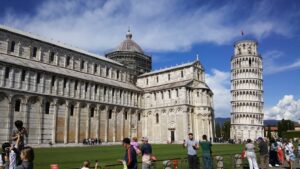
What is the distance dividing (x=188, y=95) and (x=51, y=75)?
26.5 metres

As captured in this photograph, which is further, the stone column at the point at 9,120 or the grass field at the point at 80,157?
the stone column at the point at 9,120

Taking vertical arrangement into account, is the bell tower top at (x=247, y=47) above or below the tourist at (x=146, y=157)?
above

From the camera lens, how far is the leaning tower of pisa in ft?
276

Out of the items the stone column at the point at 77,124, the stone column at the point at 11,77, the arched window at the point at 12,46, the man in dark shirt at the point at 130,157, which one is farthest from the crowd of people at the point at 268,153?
the arched window at the point at 12,46

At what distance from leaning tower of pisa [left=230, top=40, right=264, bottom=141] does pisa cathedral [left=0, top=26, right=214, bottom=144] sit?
26.1 metres

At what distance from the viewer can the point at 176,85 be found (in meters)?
59.3

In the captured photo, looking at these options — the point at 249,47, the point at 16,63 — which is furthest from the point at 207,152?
the point at 249,47

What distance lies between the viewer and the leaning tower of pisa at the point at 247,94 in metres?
84.2

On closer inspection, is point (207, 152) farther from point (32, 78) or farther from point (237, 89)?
point (237, 89)

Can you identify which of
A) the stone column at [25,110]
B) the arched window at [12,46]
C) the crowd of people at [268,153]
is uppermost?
the arched window at [12,46]

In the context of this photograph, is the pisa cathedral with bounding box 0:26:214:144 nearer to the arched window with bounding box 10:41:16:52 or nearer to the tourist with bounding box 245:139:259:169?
the arched window with bounding box 10:41:16:52

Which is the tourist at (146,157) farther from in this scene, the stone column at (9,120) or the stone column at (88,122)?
the stone column at (88,122)

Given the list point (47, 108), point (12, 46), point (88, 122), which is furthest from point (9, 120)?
point (88, 122)

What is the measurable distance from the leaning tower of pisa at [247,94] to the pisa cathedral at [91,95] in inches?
1027
